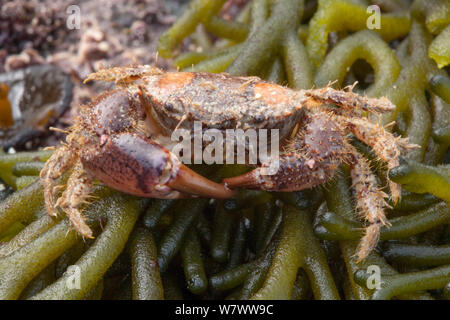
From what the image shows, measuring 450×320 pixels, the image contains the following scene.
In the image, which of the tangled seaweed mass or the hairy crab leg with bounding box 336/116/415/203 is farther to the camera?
the hairy crab leg with bounding box 336/116/415/203

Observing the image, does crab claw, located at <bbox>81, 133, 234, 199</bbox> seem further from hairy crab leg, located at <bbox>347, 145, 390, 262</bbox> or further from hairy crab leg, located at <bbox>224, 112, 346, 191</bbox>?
hairy crab leg, located at <bbox>347, 145, 390, 262</bbox>

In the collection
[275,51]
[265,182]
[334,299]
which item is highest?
[275,51]

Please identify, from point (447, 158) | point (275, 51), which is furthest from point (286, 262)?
point (275, 51)

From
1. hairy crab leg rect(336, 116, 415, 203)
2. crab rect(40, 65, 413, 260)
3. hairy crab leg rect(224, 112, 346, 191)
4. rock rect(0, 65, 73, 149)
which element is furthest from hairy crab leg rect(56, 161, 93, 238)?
rock rect(0, 65, 73, 149)

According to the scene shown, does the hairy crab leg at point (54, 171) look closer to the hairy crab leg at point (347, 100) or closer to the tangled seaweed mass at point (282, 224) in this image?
the tangled seaweed mass at point (282, 224)

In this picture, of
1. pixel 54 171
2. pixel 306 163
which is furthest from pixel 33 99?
pixel 306 163

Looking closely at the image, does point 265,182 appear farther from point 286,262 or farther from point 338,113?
point 338,113

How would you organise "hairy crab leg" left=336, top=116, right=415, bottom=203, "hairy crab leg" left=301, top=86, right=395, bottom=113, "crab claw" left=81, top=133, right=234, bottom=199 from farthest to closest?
1. "hairy crab leg" left=301, top=86, right=395, bottom=113
2. "hairy crab leg" left=336, top=116, right=415, bottom=203
3. "crab claw" left=81, top=133, right=234, bottom=199
